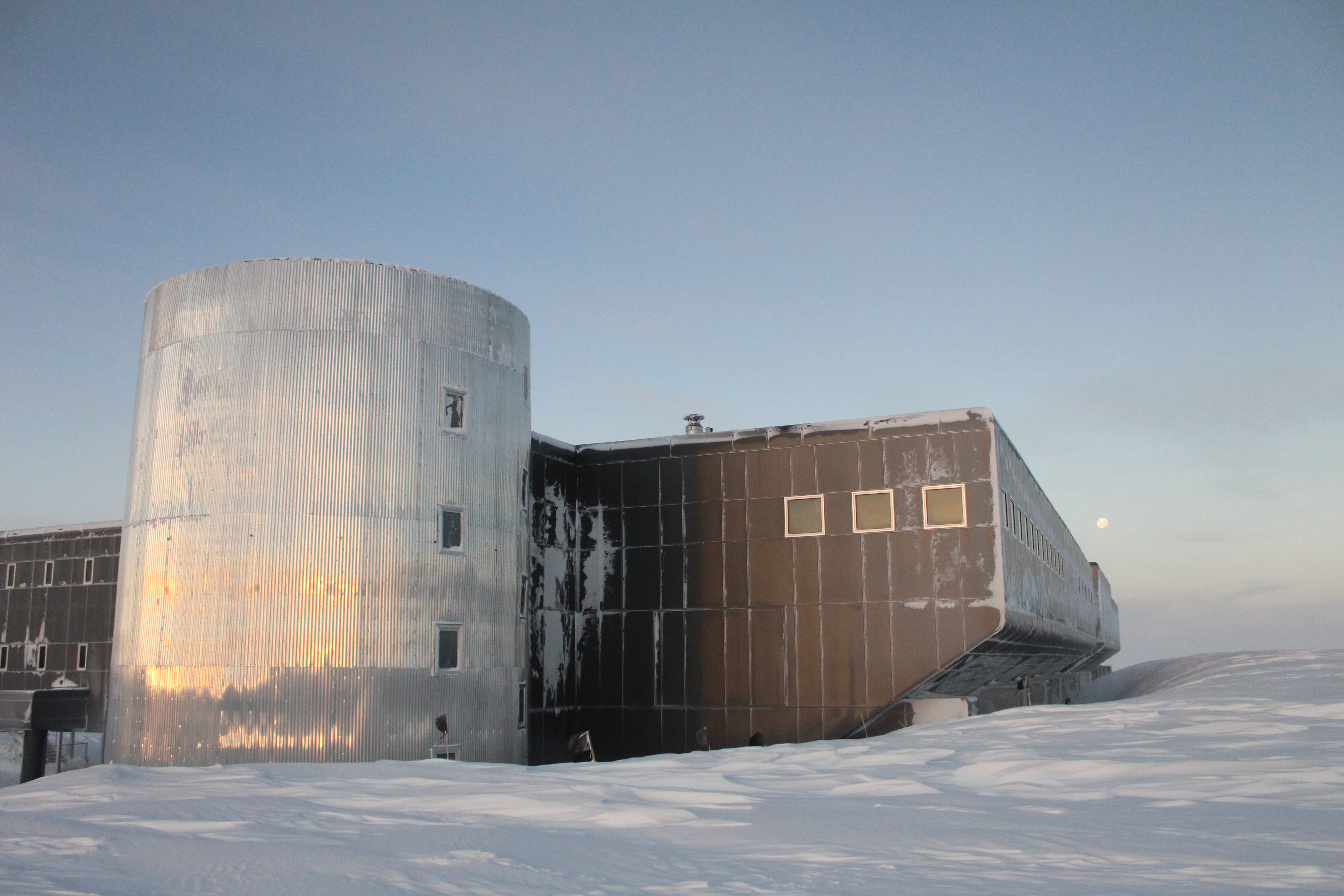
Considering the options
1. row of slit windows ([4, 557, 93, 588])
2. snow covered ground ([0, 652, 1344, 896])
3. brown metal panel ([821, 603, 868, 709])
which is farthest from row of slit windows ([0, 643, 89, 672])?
snow covered ground ([0, 652, 1344, 896])

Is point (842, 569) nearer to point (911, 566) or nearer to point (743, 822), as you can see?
point (911, 566)

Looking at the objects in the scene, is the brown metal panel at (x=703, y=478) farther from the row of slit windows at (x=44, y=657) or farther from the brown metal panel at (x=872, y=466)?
the row of slit windows at (x=44, y=657)

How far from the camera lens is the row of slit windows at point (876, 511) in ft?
86.1

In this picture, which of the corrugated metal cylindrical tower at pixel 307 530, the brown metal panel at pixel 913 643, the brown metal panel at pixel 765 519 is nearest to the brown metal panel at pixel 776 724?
the brown metal panel at pixel 913 643

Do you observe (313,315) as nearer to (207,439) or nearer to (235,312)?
(235,312)

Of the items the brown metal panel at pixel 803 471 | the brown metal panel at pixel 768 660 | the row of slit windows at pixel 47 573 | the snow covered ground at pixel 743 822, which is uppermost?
the brown metal panel at pixel 803 471

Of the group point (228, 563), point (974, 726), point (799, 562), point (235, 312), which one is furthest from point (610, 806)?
point (799, 562)

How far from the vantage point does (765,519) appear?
93.5 ft

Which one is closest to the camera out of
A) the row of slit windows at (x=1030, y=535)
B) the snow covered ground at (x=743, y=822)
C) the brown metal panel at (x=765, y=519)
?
the snow covered ground at (x=743, y=822)

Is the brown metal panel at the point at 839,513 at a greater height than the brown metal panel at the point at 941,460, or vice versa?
A: the brown metal panel at the point at 941,460

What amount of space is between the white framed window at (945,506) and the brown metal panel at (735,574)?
16.8ft

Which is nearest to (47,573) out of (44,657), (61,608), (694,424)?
(61,608)

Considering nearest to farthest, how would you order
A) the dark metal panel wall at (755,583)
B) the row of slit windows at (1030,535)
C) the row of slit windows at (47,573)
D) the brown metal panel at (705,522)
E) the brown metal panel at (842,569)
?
the dark metal panel wall at (755,583)
the brown metal panel at (842,569)
the row of slit windows at (1030,535)
the brown metal panel at (705,522)
the row of slit windows at (47,573)

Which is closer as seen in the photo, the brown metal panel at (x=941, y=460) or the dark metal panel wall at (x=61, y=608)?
the brown metal panel at (x=941, y=460)
